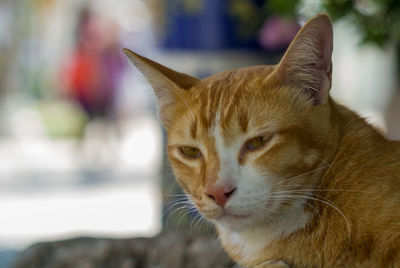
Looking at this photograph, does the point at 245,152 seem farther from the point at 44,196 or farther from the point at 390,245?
the point at 44,196

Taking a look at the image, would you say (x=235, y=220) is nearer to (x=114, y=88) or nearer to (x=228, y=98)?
(x=228, y=98)

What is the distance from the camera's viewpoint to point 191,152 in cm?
185

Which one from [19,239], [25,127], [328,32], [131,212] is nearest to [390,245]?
[328,32]

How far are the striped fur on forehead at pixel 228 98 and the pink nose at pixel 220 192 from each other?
17 centimetres

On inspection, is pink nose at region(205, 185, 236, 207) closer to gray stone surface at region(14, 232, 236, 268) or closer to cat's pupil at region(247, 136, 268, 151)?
cat's pupil at region(247, 136, 268, 151)

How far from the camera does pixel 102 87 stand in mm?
8219

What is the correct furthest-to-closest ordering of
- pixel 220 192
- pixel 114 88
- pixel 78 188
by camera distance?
1. pixel 114 88
2. pixel 78 188
3. pixel 220 192

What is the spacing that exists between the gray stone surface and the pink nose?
0.59 m

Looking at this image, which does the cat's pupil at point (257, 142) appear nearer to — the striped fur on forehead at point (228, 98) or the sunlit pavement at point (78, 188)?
the striped fur on forehead at point (228, 98)

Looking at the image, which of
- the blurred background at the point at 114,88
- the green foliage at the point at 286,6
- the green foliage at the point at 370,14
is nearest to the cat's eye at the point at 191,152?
the blurred background at the point at 114,88

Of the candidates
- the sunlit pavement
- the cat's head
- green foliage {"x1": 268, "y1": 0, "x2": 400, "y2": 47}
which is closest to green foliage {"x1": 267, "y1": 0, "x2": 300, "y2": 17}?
green foliage {"x1": 268, "y1": 0, "x2": 400, "y2": 47}

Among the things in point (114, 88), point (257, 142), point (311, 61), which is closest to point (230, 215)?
point (257, 142)

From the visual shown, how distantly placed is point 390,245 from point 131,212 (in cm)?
431

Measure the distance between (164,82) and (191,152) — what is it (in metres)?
0.28
